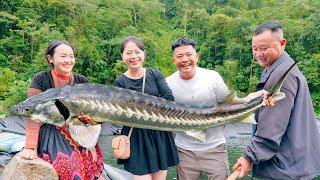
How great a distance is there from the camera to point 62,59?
3418 millimetres

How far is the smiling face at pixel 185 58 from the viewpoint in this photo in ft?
11.7

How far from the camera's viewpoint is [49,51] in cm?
348

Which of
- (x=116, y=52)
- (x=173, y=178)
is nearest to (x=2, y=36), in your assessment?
(x=116, y=52)

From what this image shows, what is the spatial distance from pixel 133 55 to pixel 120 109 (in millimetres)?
555

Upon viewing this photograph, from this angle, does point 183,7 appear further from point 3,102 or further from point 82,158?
point 82,158

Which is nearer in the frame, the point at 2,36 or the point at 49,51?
the point at 49,51

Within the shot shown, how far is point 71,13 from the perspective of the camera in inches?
1158

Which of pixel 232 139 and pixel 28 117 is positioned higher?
pixel 28 117

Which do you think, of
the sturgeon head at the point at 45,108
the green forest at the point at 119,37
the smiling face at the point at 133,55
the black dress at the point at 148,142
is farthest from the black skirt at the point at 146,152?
the green forest at the point at 119,37

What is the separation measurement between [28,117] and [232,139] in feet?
48.7

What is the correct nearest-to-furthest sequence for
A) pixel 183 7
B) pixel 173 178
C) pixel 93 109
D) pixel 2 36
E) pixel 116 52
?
pixel 93 109 → pixel 173 178 → pixel 2 36 → pixel 116 52 → pixel 183 7

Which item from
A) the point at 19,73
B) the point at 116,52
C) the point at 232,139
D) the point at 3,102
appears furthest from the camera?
the point at 116,52

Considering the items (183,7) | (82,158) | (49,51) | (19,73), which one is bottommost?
(19,73)

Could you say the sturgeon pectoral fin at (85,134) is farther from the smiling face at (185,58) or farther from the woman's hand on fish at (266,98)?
the woman's hand on fish at (266,98)
